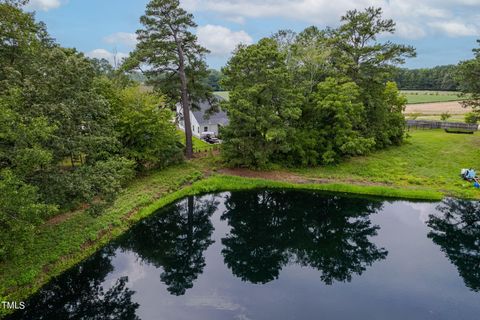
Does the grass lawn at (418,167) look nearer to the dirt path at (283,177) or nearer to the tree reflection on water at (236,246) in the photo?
the dirt path at (283,177)

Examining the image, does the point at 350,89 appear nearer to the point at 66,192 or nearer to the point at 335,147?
the point at 335,147

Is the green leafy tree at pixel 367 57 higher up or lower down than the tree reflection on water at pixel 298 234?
higher up

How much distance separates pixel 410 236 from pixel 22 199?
59.7ft

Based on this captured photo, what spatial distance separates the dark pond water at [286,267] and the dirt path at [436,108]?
4586 centimetres

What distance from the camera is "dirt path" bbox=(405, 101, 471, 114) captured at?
58.9 meters

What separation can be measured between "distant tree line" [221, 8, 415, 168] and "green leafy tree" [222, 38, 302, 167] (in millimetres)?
75

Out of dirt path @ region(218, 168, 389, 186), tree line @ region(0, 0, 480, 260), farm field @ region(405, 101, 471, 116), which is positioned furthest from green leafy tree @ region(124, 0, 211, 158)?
farm field @ region(405, 101, 471, 116)

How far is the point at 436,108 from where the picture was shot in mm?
63531

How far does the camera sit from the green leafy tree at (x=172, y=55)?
24.0 meters

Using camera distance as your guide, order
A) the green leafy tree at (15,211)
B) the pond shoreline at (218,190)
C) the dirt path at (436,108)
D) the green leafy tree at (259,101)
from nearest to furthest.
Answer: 1. the green leafy tree at (15,211)
2. the pond shoreline at (218,190)
3. the green leafy tree at (259,101)
4. the dirt path at (436,108)

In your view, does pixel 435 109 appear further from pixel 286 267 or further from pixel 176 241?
pixel 176 241

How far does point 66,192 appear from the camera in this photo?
518 inches

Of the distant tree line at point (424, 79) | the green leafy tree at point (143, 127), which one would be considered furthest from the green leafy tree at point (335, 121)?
the distant tree line at point (424, 79)

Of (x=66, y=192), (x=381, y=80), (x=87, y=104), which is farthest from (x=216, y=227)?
(x=381, y=80)
